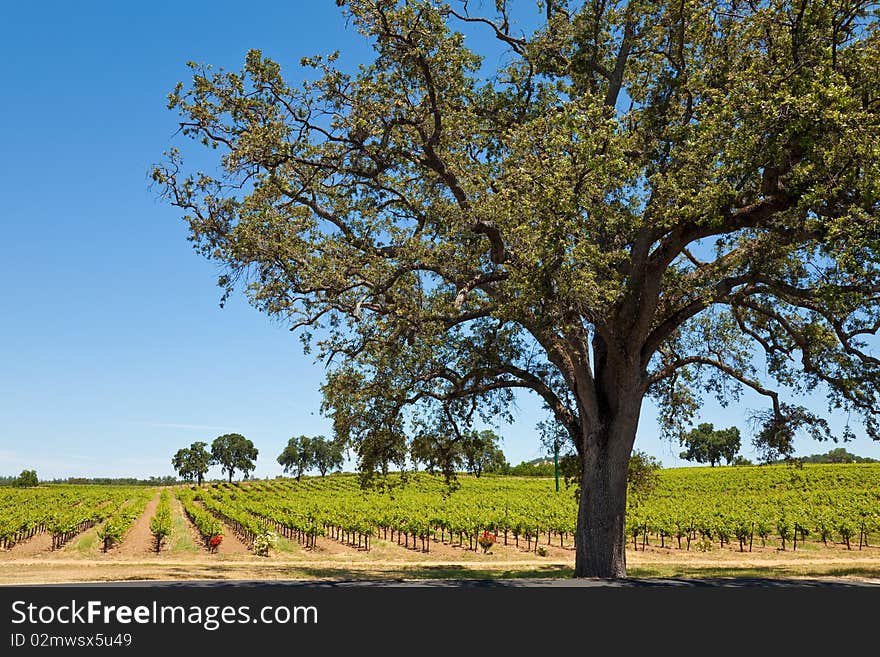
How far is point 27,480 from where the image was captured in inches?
4464

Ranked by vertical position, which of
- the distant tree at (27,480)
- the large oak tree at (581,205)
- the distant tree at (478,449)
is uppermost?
the large oak tree at (581,205)

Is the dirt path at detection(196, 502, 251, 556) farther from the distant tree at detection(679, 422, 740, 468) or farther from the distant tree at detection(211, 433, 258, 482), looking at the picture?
the distant tree at detection(211, 433, 258, 482)

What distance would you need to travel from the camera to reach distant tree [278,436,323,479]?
154 meters

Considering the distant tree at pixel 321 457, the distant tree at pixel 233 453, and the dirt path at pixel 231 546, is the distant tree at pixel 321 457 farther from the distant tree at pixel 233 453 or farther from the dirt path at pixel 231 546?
the dirt path at pixel 231 546

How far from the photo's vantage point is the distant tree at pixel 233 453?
169500 millimetres

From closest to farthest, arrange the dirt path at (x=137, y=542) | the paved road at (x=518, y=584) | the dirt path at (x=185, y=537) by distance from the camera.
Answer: the paved road at (x=518, y=584) → the dirt path at (x=137, y=542) → the dirt path at (x=185, y=537)

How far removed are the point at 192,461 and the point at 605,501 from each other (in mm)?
166651

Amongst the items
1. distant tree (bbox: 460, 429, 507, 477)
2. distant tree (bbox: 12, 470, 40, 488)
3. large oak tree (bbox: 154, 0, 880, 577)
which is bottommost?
distant tree (bbox: 12, 470, 40, 488)

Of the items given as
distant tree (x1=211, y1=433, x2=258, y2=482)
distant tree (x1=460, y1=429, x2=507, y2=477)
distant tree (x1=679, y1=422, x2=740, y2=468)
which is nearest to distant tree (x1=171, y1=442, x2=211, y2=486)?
distant tree (x1=211, y1=433, x2=258, y2=482)

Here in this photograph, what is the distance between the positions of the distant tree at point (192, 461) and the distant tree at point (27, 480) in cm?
5339

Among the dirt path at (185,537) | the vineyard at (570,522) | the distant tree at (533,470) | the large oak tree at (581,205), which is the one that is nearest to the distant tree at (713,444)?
the distant tree at (533,470)

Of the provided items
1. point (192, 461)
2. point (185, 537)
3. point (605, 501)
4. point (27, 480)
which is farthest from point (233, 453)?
point (605, 501)
